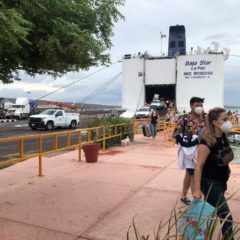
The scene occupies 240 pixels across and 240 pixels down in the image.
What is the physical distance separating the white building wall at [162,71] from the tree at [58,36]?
3332cm

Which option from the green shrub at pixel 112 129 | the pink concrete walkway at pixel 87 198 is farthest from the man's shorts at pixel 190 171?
the green shrub at pixel 112 129

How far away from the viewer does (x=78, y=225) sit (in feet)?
17.1

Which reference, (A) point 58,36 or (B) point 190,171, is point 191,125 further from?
(A) point 58,36

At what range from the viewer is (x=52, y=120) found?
31.2m

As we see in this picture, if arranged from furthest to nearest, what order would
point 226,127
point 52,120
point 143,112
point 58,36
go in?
point 143,112 < point 52,120 < point 58,36 < point 226,127

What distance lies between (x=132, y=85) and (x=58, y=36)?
3517 cm

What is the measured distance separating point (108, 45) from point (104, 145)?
27.9 ft

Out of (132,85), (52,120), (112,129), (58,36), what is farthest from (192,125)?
(132,85)

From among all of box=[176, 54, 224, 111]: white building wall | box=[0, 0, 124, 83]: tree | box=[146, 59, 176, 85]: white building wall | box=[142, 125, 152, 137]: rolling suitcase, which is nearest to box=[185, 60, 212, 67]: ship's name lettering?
box=[176, 54, 224, 111]: white building wall

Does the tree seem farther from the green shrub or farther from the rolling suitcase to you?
the rolling suitcase

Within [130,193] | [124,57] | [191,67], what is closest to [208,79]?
[191,67]

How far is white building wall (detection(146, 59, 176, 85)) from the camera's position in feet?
A: 125

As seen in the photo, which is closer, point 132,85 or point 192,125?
point 192,125

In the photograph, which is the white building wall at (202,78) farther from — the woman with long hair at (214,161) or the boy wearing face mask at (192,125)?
the woman with long hair at (214,161)
